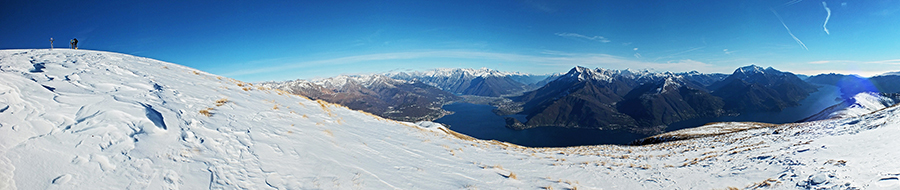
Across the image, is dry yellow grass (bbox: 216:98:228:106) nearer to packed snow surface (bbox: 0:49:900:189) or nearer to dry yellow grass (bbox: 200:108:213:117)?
packed snow surface (bbox: 0:49:900:189)

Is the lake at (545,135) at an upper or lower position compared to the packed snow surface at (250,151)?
lower

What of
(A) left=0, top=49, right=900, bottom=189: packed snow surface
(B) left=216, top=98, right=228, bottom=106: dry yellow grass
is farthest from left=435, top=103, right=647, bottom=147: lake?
(B) left=216, top=98, right=228, bottom=106: dry yellow grass

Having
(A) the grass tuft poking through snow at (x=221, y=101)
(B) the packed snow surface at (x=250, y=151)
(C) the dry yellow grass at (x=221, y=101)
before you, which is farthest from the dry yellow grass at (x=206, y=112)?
(C) the dry yellow grass at (x=221, y=101)

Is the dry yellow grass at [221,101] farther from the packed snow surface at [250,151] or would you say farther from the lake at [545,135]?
the lake at [545,135]

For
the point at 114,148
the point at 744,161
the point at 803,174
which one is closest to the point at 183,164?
the point at 114,148

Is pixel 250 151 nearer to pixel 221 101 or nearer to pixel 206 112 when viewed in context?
pixel 206 112

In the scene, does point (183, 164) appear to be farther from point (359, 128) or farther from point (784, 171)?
point (784, 171)

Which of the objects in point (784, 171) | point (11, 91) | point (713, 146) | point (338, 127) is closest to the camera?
point (11, 91)

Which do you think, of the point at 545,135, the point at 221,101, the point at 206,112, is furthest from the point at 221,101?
the point at 545,135
